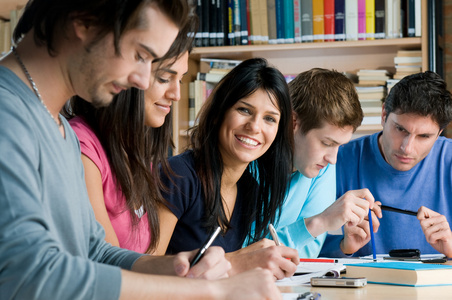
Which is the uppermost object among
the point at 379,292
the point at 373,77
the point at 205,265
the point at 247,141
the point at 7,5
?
the point at 7,5

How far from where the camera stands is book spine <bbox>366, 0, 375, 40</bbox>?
10.2ft

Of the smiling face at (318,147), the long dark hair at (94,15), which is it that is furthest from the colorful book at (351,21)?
the long dark hair at (94,15)

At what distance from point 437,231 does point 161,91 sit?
3.60 feet

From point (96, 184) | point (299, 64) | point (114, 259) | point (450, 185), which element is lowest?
point (450, 185)

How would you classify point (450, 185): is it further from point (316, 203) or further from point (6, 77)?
point (6, 77)

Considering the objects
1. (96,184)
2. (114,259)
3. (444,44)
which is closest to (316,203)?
(96,184)

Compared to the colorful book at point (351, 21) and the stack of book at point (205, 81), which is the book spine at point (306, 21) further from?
the stack of book at point (205, 81)

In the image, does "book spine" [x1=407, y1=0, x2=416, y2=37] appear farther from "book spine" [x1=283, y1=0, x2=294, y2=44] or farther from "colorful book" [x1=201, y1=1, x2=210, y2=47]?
"colorful book" [x1=201, y1=1, x2=210, y2=47]

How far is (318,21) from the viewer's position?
318cm

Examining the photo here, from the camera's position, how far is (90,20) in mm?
933

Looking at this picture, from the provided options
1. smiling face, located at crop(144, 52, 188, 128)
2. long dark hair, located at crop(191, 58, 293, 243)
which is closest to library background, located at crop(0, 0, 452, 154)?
long dark hair, located at crop(191, 58, 293, 243)

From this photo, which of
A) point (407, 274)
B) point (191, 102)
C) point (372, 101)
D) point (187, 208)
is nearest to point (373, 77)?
point (372, 101)

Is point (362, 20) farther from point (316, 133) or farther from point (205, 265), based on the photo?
point (205, 265)

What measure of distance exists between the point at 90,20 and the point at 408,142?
1.65m
